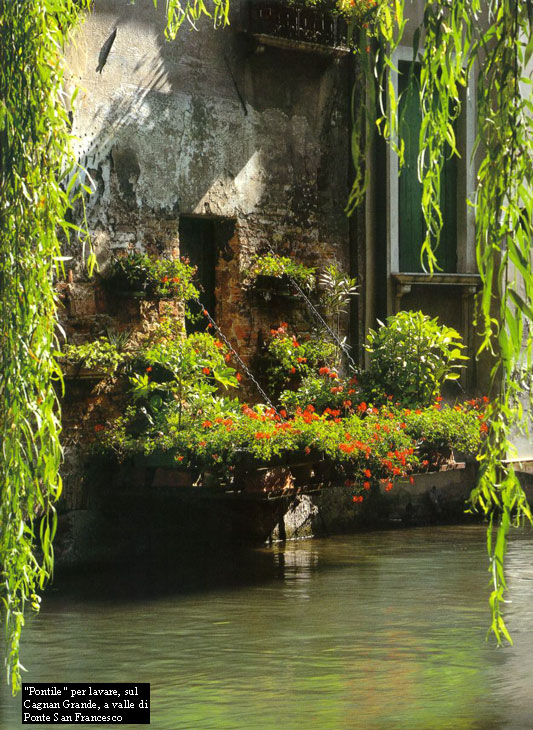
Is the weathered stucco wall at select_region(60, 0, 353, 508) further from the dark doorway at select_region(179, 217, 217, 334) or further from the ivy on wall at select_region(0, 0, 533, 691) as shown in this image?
the ivy on wall at select_region(0, 0, 533, 691)

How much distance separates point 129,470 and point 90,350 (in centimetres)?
114

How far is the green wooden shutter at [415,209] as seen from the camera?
13.5 m

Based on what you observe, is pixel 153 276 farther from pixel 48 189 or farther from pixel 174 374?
pixel 48 189

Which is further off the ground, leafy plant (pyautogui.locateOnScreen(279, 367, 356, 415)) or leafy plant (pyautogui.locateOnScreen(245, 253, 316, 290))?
leafy plant (pyautogui.locateOnScreen(245, 253, 316, 290))

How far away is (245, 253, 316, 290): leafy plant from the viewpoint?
12.2 meters

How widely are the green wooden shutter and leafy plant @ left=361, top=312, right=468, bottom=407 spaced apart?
5.45ft

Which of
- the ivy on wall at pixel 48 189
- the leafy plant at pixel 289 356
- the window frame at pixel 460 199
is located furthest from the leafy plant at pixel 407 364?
the ivy on wall at pixel 48 189

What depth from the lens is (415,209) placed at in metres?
13.6

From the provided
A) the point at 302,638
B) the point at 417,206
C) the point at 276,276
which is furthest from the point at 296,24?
the point at 302,638

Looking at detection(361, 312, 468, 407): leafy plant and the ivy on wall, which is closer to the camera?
the ivy on wall

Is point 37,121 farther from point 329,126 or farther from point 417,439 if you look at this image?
point 329,126

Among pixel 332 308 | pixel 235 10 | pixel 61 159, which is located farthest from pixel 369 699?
pixel 235 10

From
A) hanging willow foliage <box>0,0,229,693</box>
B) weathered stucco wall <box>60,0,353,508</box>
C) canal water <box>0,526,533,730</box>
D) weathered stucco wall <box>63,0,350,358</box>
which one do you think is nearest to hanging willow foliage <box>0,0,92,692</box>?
hanging willow foliage <box>0,0,229,693</box>

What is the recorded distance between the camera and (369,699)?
6387mm
